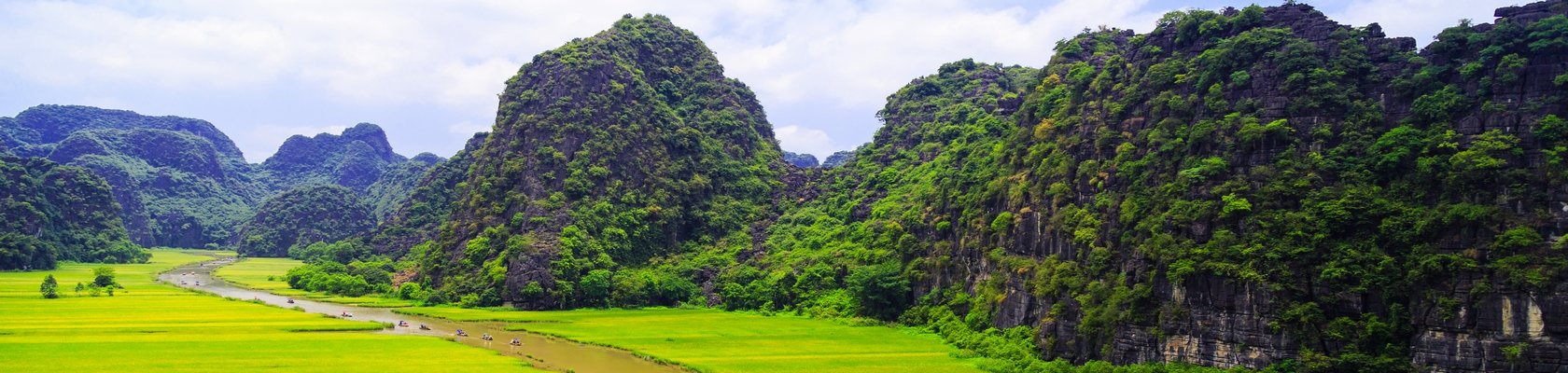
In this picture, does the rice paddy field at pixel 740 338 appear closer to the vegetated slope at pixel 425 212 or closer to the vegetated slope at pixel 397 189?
the vegetated slope at pixel 425 212

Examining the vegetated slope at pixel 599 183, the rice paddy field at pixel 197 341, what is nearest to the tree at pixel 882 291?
the vegetated slope at pixel 599 183

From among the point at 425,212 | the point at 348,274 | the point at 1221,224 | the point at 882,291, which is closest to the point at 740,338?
the point at 882,291

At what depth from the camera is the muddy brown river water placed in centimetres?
4591

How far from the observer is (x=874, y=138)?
109625mm

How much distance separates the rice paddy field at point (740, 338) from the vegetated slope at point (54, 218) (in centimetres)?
5648

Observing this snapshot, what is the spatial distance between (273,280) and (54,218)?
31446mm

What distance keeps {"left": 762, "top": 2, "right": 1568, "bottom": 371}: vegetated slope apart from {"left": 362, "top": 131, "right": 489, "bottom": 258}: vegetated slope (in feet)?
250

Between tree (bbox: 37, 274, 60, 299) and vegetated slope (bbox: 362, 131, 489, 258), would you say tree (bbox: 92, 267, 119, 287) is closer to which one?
tree (bbox: 37, 274, 60, 299)

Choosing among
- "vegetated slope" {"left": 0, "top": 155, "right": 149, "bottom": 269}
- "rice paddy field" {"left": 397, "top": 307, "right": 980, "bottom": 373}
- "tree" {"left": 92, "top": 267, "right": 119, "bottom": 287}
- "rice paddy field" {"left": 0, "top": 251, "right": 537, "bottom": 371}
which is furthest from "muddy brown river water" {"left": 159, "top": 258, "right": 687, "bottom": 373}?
"vegetated slope" {"left": 0, "top": 155, "right": 149, "bottom": 269}

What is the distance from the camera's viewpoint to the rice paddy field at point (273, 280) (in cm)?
8462

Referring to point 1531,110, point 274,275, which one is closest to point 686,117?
point 274,275

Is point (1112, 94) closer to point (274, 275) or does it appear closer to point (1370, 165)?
point (1370, 165)

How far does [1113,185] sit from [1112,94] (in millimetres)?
7748

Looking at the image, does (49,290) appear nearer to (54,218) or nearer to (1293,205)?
(54,218)
